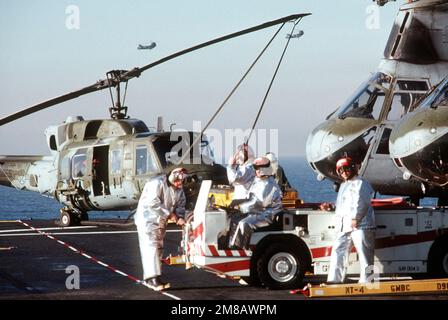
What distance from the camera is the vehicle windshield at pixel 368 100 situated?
71.2 ft

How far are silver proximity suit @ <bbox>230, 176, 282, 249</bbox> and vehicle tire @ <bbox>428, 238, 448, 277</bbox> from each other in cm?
240

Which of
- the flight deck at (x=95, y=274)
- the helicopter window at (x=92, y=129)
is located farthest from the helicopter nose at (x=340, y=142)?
the helicopter window at (x=92, y=129)

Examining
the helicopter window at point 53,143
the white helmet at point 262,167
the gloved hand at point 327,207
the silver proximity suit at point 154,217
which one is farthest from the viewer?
the helicopter window at point 53,143

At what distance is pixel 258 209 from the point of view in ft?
50.5

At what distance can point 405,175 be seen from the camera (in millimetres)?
19750

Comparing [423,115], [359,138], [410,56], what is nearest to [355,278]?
[423,115]

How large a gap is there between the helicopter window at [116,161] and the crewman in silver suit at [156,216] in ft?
40.2

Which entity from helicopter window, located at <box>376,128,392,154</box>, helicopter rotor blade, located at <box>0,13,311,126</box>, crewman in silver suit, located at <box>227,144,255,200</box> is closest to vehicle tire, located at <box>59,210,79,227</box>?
helicopter rotor blade, located at <box>0,13,311,126</box>

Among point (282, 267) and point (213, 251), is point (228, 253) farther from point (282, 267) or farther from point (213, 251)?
point (282, 267)

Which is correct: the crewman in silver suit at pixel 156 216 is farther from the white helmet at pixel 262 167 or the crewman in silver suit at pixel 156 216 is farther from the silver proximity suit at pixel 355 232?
the silver proximity suit at pixel 355 232

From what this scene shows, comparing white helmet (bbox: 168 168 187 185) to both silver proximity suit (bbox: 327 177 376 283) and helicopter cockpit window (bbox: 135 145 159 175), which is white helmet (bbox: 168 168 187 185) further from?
helicopter cockpit window (bbox: 135 145 159 175)

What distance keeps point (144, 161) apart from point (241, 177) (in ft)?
27.8

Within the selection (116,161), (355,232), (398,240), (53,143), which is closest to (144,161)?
(116,161)

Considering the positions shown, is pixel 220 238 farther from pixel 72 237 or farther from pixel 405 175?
pixel 72 237
